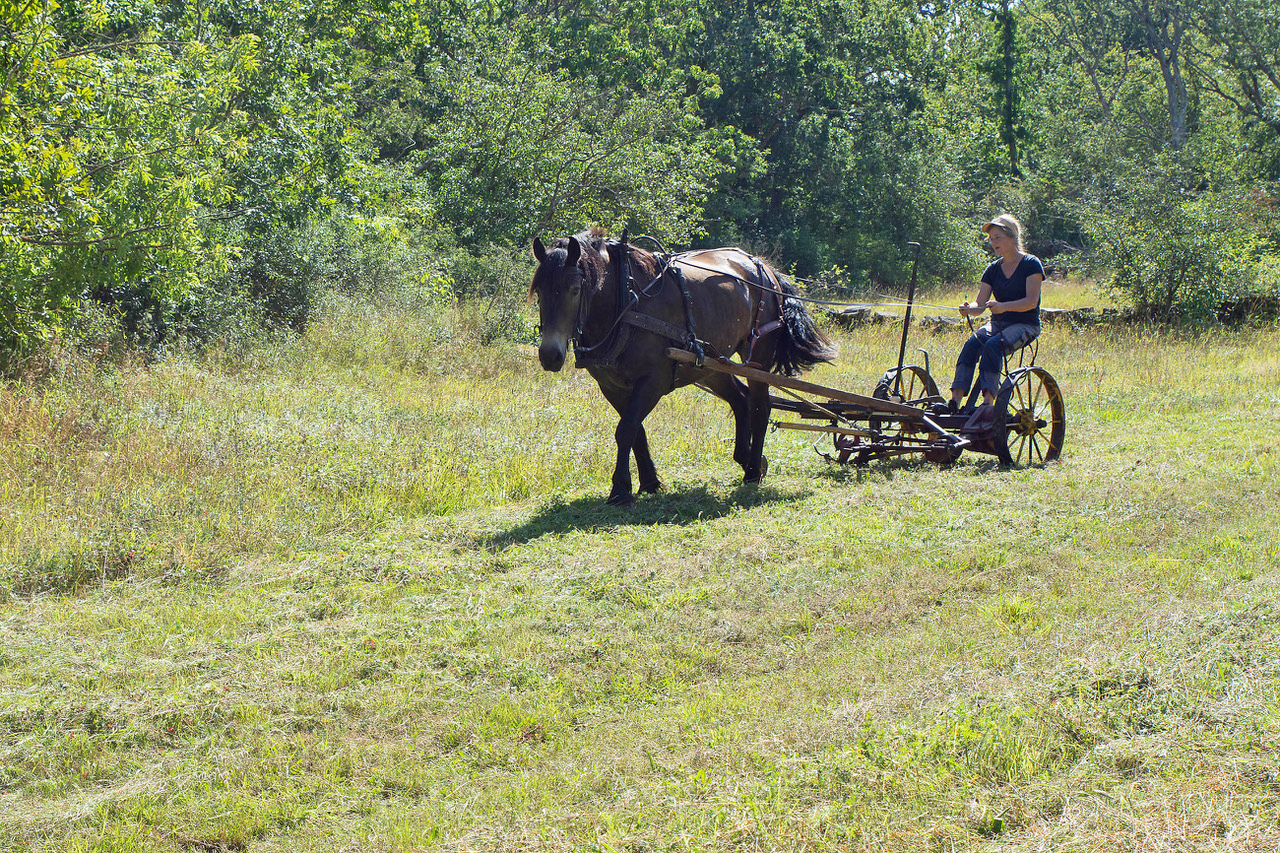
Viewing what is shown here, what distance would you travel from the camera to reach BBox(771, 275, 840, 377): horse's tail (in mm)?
9719

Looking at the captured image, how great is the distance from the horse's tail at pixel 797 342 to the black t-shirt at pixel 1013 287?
1513 millimetres

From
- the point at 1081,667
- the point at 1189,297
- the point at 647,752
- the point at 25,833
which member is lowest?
the point at 25,833

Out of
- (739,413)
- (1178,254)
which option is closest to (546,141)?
(1178,254)

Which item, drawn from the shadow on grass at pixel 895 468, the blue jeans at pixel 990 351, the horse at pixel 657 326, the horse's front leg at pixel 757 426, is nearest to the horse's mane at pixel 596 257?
the horse at pixel 657 326

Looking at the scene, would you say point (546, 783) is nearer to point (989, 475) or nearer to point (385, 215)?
point (989, 475)

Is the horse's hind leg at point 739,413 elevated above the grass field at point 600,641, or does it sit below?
above

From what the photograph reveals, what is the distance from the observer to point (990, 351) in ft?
30.5

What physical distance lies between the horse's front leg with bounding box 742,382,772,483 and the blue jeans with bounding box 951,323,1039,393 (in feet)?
5.87

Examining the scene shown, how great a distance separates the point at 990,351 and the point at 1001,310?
38cm

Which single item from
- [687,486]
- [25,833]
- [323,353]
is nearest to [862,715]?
[25,833]

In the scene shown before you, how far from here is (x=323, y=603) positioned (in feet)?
20.0

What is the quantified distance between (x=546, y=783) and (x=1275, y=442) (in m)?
8.83

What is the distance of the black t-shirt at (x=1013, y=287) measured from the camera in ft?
30.4

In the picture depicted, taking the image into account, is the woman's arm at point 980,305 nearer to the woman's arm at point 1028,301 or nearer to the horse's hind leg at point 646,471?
the woman's arm at point 1028,301
